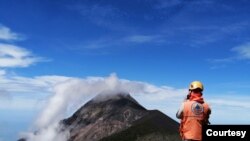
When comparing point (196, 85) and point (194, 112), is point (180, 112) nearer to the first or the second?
point (194, 112)

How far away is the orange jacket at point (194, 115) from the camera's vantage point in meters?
23.0

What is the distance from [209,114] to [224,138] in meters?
5.51

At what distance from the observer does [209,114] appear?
23609 mm

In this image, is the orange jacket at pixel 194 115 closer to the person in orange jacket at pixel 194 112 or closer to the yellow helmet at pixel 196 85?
the person in orange jacket at pixel 194 112

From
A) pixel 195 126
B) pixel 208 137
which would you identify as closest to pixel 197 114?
pixel 195 126

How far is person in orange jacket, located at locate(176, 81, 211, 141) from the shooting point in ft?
75.6

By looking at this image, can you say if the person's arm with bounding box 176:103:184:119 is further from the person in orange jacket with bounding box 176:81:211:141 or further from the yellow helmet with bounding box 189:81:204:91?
the yellow helmet with bounding box 189:81:204:91

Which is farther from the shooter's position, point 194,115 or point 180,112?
point 180,112

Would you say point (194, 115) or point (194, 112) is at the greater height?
point (194, 112)

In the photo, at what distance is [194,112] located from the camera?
2312cm

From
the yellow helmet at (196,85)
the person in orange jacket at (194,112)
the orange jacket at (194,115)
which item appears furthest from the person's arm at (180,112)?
the yellow helmet at (196,85)

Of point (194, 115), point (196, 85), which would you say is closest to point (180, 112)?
point (194, 115)

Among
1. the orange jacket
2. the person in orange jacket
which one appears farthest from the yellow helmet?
the orange jacket

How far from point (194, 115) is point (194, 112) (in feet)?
0.67
